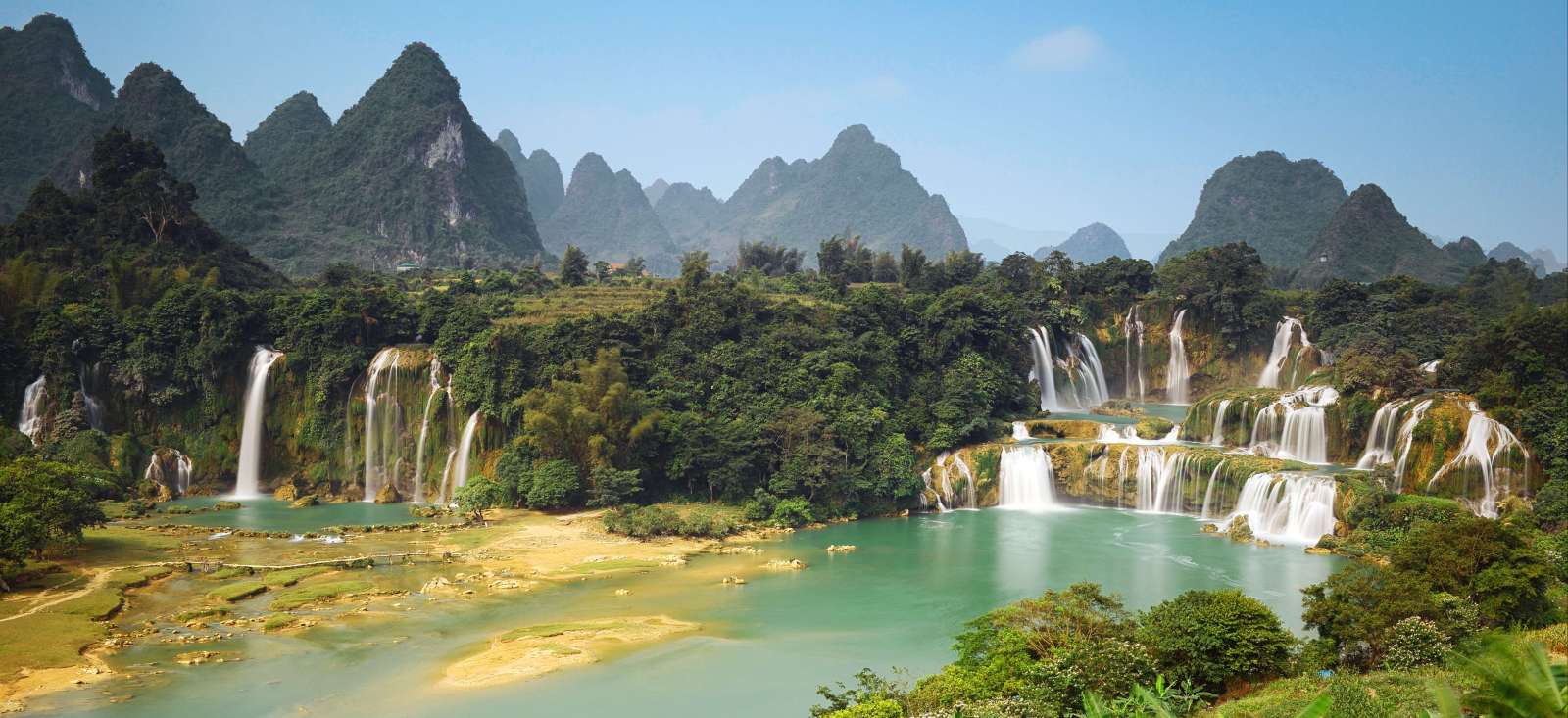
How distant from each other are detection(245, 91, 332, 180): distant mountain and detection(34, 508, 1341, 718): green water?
6976 centimetres

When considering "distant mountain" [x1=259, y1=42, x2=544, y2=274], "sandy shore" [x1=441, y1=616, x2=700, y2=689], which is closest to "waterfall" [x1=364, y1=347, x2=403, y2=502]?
"sandy shore" [x1=441, y1=616, x2=700, y2=689]

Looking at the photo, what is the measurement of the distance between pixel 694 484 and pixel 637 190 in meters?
111

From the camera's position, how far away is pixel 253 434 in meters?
29.4

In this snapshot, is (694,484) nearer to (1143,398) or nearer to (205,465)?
(205,465)

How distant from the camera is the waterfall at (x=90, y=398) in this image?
2862 centimetres

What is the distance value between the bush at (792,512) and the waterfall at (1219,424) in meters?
11.7

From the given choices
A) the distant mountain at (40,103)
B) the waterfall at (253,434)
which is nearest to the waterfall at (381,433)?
the waterfall at (253,434)

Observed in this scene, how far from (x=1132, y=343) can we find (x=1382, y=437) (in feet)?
56.6

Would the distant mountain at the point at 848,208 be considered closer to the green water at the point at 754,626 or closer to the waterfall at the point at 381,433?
the waterfall at the point at 381,433

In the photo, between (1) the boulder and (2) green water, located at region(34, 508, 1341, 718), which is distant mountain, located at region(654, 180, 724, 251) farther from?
(2) green water, located at region(34, 508, 1341, 718)

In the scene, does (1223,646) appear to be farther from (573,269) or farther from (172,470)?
(573,269)

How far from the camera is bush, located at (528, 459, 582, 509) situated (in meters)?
25.9

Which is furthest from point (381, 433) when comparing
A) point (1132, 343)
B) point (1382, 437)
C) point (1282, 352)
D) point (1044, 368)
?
point (1282, 352)

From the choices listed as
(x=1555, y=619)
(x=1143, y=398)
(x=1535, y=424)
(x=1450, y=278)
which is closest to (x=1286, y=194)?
(x=1450, y=278)
